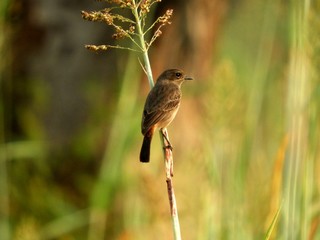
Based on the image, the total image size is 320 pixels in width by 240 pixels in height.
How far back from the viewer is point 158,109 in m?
3.38

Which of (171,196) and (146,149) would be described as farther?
(146,149)

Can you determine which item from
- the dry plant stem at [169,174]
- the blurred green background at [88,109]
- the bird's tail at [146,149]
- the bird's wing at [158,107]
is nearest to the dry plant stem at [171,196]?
the dry plant stem at [169,174]

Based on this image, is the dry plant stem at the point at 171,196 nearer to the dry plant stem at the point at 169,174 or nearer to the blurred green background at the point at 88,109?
the dry plant stem at the point at 169,174

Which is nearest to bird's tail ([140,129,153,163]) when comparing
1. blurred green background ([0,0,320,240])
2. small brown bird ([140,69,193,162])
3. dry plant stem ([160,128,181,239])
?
small brown bird ([140,69,193,162])

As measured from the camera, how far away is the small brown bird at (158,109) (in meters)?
3.25

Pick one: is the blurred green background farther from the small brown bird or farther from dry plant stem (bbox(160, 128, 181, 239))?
dry plant stem (bbox(160, 128, 181, 239))

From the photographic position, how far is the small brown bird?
3.25m

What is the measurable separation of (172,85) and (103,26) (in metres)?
3.83

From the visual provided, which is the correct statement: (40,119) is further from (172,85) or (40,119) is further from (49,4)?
(172,85)

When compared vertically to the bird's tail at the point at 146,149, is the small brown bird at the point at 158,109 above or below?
above

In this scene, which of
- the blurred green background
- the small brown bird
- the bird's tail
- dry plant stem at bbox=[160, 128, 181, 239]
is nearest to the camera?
dry plant stem at bbox=[160, 128, 181, 239]

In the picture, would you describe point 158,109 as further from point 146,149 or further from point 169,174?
point 169,174

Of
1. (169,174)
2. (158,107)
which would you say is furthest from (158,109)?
(169,174)

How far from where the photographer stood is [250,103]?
3.37 m
